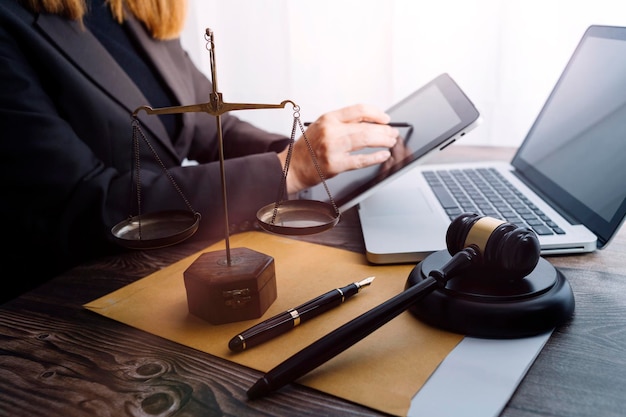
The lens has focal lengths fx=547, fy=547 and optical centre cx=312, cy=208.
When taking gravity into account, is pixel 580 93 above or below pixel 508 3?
below

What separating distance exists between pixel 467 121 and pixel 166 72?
705mm

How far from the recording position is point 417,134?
0.96m

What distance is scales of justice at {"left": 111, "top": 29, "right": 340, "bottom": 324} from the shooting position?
0.57 meters

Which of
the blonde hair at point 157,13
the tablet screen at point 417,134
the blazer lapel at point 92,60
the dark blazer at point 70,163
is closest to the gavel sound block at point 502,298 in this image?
the tablet screen at point 417,134

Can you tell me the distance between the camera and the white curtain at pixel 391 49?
4.82ft

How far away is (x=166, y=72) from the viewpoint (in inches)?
48.3

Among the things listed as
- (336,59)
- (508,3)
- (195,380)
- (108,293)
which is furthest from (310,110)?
(195,380)

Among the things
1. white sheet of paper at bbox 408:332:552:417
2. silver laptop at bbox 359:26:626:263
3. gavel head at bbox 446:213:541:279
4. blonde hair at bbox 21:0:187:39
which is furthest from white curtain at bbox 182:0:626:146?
white sheet of paper at bbox 408:332:552:417

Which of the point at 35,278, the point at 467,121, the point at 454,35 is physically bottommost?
the point at 35,278

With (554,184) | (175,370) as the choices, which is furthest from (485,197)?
(175,370)

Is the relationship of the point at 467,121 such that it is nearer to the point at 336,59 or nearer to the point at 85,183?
the point at 85,183

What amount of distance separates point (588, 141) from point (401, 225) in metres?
0.33

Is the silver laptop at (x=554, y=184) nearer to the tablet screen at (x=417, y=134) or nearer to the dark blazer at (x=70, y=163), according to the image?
the tablet screen at (x=417, y=134)

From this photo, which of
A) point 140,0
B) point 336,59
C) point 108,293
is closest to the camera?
point 108,293
